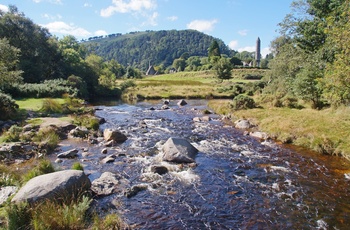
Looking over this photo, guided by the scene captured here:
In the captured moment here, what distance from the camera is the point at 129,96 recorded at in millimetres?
54156

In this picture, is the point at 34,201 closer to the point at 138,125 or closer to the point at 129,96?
the point at 138,125

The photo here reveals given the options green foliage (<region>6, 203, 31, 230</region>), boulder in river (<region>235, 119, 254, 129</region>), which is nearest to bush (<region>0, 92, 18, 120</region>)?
green foliage (<region>6, 203, 31, 230</region>)

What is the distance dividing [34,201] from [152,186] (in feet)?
15.5

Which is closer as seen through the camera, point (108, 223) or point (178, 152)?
point (108, 223)

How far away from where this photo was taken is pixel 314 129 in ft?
60.8

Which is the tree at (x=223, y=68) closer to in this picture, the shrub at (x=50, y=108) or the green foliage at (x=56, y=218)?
the shrub at (x=50, y=108)

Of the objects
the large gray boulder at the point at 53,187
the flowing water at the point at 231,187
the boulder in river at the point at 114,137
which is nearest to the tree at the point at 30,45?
the boulder in river at the point at 114,137

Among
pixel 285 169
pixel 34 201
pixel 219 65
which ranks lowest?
pixel 285 169

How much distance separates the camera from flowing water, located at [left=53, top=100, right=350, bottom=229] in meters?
8.80

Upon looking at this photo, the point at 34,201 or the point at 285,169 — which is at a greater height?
the point at 34,201

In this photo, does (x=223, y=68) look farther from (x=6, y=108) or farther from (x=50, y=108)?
(x=6, y=108)

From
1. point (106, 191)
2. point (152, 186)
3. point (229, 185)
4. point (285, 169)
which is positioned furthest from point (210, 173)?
point (106, 191)

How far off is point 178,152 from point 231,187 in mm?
4039

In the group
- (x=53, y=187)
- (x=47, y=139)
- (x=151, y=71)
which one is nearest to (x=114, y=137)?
(x=47, y=139)
